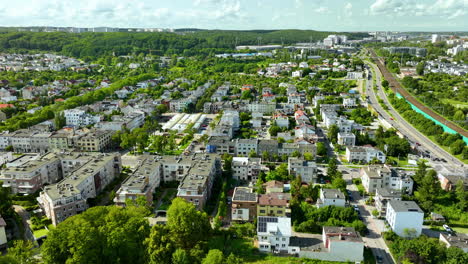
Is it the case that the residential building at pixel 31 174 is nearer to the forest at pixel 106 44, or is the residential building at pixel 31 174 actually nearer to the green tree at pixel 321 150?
the green tree at pixel 321 150

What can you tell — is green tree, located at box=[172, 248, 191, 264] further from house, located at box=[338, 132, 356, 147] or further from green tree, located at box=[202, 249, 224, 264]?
house, located at box=[338, 132, 356, 147]

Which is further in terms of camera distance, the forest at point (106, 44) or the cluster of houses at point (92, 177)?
the forest at point (106, 44)

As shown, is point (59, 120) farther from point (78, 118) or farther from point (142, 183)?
point (142, 183)

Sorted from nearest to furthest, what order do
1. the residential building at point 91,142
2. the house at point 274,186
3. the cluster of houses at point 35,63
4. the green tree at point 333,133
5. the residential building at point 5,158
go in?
the house at point 274,186, the residential building at point 5,158, the residential building at point 91,142, the green tree at point 333,133, the cluster of houses at point 35,63

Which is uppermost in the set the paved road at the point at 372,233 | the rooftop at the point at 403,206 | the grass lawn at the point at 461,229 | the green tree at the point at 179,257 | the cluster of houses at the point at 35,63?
the cluster of houses at the point at 35,63

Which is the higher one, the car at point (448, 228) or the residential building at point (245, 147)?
the residential building at point (245, 147)

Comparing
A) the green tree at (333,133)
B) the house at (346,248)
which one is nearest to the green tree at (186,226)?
the house at (346,248)

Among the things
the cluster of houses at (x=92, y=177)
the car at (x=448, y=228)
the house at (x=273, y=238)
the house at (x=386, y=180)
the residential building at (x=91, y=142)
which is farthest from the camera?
the residential building at (x=91, y=142)

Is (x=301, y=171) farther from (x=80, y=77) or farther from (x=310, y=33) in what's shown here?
(x=310, y=33)

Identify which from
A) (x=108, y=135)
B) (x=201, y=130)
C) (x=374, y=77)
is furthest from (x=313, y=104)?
(x=108, y=135)
